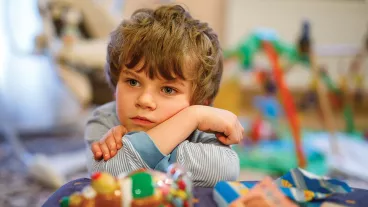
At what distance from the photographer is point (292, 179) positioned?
2.07 ft

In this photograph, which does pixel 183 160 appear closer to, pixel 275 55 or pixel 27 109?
pixel 275 55

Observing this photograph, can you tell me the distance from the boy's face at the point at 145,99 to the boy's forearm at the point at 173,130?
0.02 m

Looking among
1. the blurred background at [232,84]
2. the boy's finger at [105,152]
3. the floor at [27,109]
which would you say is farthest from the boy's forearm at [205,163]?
the floor at [27,109]

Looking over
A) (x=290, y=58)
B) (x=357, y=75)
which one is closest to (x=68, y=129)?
(x=290, y=58)

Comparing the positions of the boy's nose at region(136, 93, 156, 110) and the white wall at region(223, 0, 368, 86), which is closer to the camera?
the boy's nose at region(136, 93, 156, 110)

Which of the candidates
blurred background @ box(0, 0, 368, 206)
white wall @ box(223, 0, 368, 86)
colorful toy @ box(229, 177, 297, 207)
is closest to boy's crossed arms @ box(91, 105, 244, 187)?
colorful toy @ box(229, 177, 297, 207)

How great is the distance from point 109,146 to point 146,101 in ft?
0.29

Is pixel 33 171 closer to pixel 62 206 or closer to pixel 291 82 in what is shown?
pixel 62 206

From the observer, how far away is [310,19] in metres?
3.43

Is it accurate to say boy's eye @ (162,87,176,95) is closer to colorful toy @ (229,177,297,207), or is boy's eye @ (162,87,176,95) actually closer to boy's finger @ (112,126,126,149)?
boy's finger @ (112,126,126,149)

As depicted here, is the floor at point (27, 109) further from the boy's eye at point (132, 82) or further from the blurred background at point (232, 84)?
the boy's eye at point (132, 82)

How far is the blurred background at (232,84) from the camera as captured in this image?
1760 mm

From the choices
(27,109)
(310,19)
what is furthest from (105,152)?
(310,19)

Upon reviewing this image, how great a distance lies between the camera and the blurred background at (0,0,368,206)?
1.76 metres
